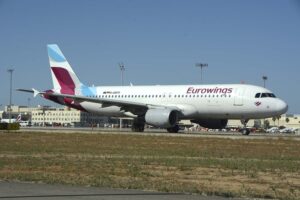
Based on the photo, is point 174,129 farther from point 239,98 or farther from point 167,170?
point 167,170

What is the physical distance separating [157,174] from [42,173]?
320cm

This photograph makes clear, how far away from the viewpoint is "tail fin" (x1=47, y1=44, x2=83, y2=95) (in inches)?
2144

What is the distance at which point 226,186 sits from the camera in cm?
1370

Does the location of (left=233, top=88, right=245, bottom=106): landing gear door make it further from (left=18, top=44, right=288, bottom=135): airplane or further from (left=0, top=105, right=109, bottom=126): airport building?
(left=0, top=105, right=109, bottom=126): airport building

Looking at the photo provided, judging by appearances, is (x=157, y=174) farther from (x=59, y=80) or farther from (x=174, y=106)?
(x=59, y=80)

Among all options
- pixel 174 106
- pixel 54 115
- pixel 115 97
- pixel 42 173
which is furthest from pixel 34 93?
pixel 54 115

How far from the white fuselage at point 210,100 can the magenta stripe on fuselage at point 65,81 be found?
4606mm

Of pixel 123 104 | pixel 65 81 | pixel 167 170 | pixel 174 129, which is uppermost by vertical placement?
pixel 65 81

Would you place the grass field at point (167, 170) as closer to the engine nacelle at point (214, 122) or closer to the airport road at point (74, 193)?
the airport road at point (74, 193)

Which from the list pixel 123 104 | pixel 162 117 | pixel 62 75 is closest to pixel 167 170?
pixel 162 117

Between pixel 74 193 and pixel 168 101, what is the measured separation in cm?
3616

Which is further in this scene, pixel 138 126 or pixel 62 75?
pixel 62 75

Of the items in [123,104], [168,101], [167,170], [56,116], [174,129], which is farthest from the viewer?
[56,116]

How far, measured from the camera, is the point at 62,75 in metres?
54.9
